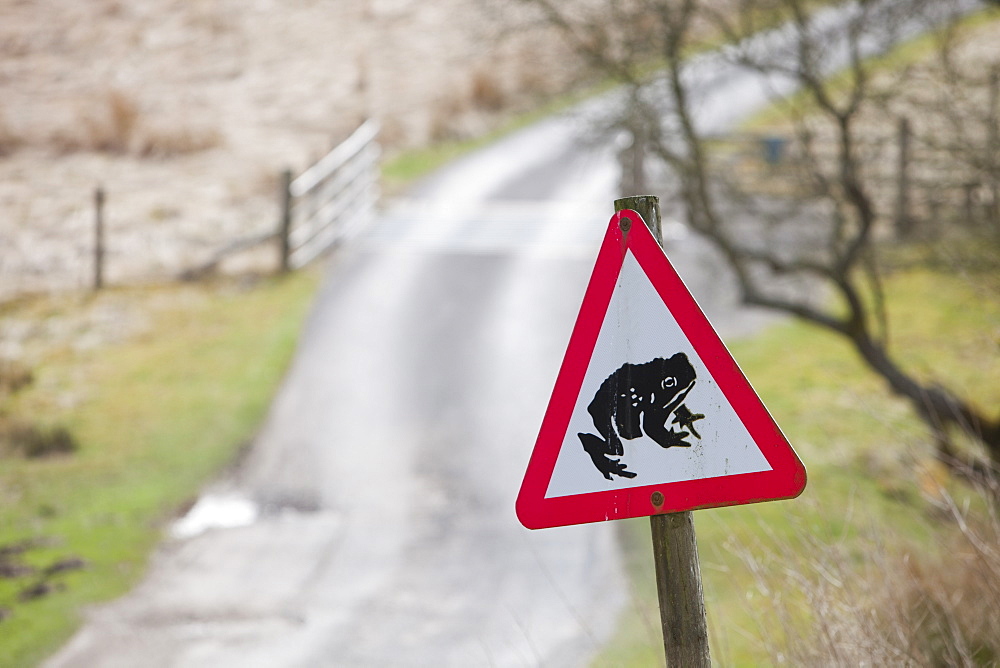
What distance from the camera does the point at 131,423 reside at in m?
8.27

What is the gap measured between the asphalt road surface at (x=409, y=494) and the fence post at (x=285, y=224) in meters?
0.75

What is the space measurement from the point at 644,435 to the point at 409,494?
5.09 metres

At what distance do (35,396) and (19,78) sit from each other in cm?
1132

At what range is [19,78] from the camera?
17.8m

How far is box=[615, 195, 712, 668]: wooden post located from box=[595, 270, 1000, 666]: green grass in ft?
4.81

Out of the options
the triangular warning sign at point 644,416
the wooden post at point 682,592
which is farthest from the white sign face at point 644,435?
the wooden post at point 682,592

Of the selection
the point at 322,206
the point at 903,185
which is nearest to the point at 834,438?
the point at 903,185

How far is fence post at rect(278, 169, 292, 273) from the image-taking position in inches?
456

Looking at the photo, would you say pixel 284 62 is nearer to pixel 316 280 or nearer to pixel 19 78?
pixel 19 78

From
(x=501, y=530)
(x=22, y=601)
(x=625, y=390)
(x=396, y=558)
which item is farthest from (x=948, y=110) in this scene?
(x=22, y=601)

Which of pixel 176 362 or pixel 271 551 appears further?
pixel 176 362

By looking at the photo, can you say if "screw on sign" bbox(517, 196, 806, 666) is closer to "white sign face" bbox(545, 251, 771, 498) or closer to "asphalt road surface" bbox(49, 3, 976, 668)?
"white sign face" bbox(545, 251, 771, 498)

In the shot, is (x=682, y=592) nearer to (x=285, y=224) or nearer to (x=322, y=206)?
(x=285, y=224)

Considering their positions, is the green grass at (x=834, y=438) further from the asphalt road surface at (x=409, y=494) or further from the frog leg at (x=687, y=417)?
the frog leg at (x=687, y=417)
